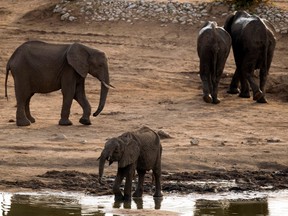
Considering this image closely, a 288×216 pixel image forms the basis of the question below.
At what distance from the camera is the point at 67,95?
776 inches

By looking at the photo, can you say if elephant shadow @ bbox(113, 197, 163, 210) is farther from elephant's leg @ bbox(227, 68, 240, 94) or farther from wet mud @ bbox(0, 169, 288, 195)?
elephant's leg @ bbox(227, 68, 240, 94)

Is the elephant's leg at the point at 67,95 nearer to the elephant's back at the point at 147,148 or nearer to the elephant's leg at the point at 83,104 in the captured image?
the elephant's leg at the point at 83,104

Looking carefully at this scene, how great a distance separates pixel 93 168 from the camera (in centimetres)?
1653

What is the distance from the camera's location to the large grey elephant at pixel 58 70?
19641 mm

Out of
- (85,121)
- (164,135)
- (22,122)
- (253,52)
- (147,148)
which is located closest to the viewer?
(147,148)

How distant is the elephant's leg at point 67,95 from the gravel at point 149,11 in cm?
853

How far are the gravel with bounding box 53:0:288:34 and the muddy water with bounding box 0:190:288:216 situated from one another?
12926 mm

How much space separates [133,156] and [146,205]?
71 cm

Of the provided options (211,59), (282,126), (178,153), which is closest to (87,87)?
(211,59)

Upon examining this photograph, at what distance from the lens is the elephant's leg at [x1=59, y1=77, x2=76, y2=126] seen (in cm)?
1961

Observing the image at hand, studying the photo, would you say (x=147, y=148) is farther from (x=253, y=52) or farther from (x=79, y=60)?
(x=253, y=52)

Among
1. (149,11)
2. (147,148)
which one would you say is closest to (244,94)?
(149,11)

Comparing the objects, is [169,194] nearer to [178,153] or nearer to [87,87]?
[178,153]

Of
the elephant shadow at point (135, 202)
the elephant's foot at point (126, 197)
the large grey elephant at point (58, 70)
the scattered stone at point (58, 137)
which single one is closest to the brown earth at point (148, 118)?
the scattered stone at point (58, 137)
